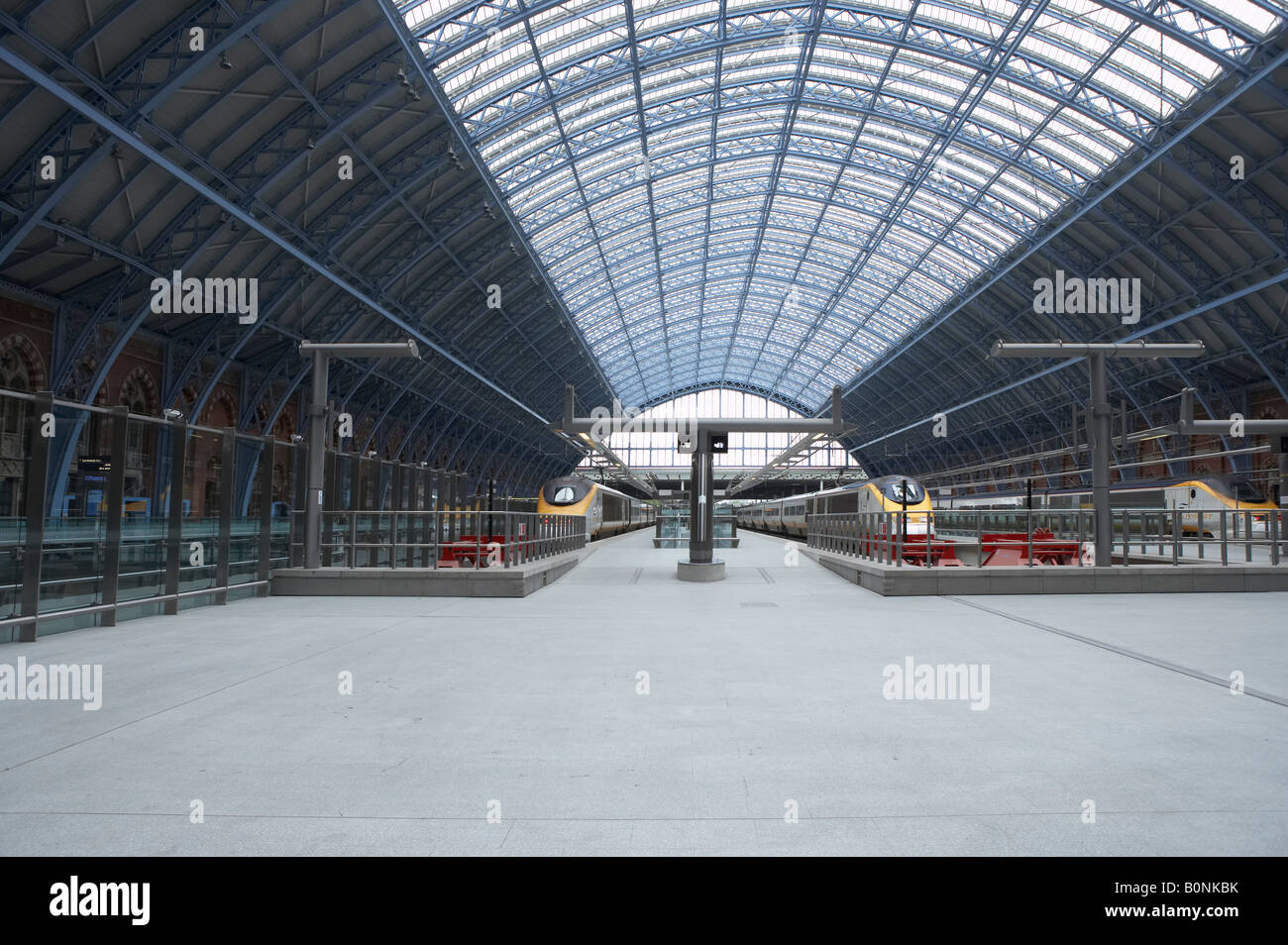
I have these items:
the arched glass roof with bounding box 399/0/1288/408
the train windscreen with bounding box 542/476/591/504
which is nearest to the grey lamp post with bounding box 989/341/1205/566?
the arched glass roof with bounding box 399/0/1288/408

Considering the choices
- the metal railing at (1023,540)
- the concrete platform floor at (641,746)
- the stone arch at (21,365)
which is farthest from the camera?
the stone arch at (21,365)

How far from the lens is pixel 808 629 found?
10594 mm

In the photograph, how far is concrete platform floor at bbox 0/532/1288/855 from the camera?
3.73 meters

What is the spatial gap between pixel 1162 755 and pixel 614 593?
11173 millimetres

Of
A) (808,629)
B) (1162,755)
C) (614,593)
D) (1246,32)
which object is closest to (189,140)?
(614,593)

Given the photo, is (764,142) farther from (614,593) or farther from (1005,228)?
(614,593)

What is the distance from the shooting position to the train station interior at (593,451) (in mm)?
4465

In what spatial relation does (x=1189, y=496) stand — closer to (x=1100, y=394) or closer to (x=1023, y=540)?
(x=1100, y=394)

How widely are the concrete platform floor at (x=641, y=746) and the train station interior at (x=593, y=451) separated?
0.14ft

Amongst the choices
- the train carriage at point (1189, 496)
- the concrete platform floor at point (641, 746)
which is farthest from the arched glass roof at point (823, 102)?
the concrete platform floor at point (641, 746)

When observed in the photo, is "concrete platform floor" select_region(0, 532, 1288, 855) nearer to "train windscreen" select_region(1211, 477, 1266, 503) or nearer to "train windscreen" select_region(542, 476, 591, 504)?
"train windscreen" select_region(542, 476, 591, 504)

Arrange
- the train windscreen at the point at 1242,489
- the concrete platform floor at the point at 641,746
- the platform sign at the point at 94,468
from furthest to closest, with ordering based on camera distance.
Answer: the train windscreen at the point at 1242,489 < the platform sign at the point at 94,468 < the concrete platform floor at the point at 641,746

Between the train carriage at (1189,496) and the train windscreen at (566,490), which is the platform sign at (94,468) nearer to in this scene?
the train windscreen at (566,490)
